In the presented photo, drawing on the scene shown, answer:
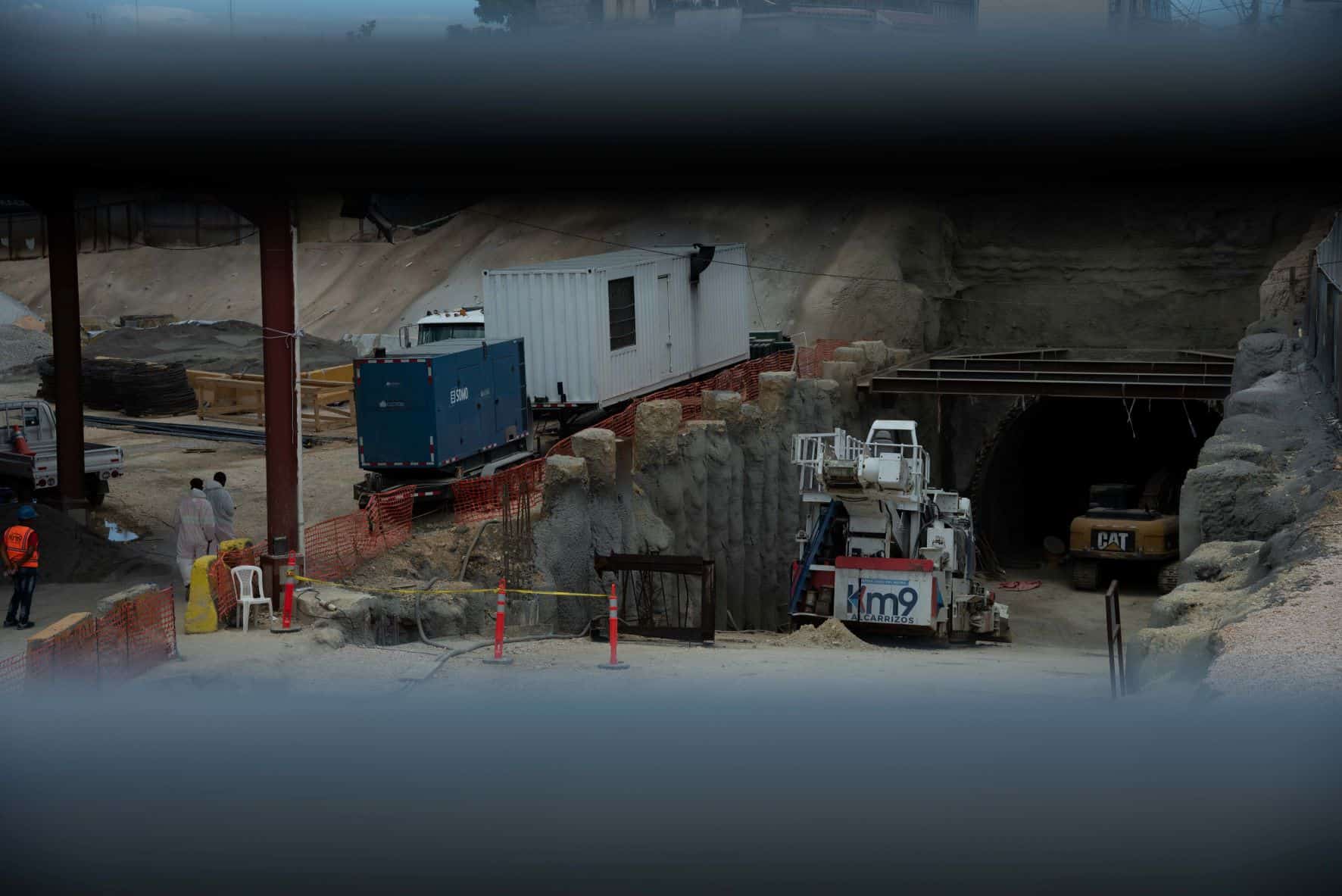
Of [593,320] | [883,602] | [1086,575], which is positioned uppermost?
[593,320]

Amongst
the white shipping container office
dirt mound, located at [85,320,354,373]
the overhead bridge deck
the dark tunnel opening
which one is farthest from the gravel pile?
the dark tunnel opening

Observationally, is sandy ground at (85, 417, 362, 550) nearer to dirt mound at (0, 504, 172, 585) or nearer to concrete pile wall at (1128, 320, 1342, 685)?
dirt mound at (0, 504, 172, 585)

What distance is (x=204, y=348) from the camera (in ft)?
150

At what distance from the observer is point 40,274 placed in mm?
62344

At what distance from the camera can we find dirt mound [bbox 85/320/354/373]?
4300 centimetres

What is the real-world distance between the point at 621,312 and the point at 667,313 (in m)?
2.44

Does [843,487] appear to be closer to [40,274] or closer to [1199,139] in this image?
[1199,139]

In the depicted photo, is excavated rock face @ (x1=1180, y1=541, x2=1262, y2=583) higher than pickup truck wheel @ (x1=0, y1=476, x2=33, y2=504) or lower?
lower

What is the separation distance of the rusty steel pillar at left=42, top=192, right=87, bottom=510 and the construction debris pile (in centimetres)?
1687

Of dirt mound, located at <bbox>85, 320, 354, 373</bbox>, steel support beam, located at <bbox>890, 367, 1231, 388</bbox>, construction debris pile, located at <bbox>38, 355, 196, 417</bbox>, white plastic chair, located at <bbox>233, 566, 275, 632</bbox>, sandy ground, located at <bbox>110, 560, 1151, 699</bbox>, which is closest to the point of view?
sandy ground, located at <bbox>110, 560, 1151, 699</bbox>

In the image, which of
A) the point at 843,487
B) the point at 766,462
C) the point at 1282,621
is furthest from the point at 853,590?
the point at 1282,621

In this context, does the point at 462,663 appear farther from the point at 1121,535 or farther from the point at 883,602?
the point at 1121,535

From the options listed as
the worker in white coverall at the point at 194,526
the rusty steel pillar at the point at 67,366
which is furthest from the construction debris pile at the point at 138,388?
the worker in white coverall at the point at 194,526

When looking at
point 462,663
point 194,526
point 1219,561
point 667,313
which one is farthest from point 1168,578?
point 194,526
